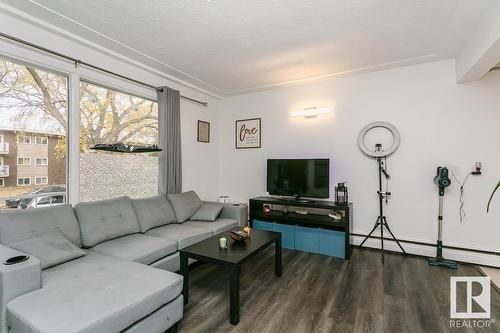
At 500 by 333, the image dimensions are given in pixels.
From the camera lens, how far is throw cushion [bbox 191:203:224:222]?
3.52 metres

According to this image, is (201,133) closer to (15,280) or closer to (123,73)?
(123,73)

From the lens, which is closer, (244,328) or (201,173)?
(244,328)

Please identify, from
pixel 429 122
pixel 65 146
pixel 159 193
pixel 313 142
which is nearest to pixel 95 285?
pixel 65 146

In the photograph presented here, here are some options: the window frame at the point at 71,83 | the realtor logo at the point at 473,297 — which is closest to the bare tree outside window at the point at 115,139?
the window frame at the point at 71,83

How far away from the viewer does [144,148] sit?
122 inches

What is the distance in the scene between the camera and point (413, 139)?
3.37 m

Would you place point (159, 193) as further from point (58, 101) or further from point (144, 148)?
point (58, 101)

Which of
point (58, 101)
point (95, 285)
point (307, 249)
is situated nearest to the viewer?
point (95, 285)

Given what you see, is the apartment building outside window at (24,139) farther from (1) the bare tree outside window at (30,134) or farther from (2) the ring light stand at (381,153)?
(2) the ring light stand at (381,153)

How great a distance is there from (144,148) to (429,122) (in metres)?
3.74

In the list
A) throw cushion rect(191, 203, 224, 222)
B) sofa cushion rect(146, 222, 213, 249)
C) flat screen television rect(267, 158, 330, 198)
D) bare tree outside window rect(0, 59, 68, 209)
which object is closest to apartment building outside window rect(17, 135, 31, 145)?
bare tree outside window rect(0, 59, 68, 209)

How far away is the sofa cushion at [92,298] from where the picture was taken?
129 centimetres

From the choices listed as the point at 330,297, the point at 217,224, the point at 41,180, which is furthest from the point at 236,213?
the point at 41,180

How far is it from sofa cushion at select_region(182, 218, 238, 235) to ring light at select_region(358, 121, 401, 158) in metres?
2.17
